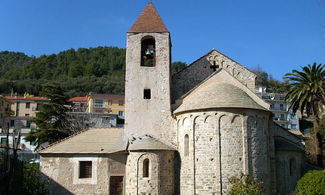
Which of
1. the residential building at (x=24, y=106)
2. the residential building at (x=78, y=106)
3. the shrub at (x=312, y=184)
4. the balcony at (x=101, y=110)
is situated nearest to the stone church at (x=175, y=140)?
the shrub at (x=312, y=184)

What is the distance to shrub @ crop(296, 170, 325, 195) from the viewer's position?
1973cm

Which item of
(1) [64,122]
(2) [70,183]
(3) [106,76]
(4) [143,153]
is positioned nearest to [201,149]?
(4) [143,153]

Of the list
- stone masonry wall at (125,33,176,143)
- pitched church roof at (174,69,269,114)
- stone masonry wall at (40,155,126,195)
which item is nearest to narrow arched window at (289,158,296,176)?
pitched church roof at (174,69,269,114)

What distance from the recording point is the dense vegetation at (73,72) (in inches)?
3516

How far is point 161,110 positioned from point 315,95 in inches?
623

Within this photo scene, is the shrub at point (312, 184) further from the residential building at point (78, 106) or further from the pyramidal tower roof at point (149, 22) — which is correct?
the residential building at point (78, 106)

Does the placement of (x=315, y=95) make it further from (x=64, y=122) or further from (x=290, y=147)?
(x=64, y=122)

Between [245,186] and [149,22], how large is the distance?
45.4 ft

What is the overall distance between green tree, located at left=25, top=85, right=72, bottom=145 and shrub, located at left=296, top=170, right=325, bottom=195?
25637 millimetres

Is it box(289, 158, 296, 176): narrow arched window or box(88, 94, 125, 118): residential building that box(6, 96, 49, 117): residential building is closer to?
box(88, 94, 125, 118): residential building

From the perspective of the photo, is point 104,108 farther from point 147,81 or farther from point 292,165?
point 292,165

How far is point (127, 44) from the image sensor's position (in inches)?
969

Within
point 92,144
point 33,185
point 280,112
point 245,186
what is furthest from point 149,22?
point 280,112

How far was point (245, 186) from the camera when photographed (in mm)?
18516
